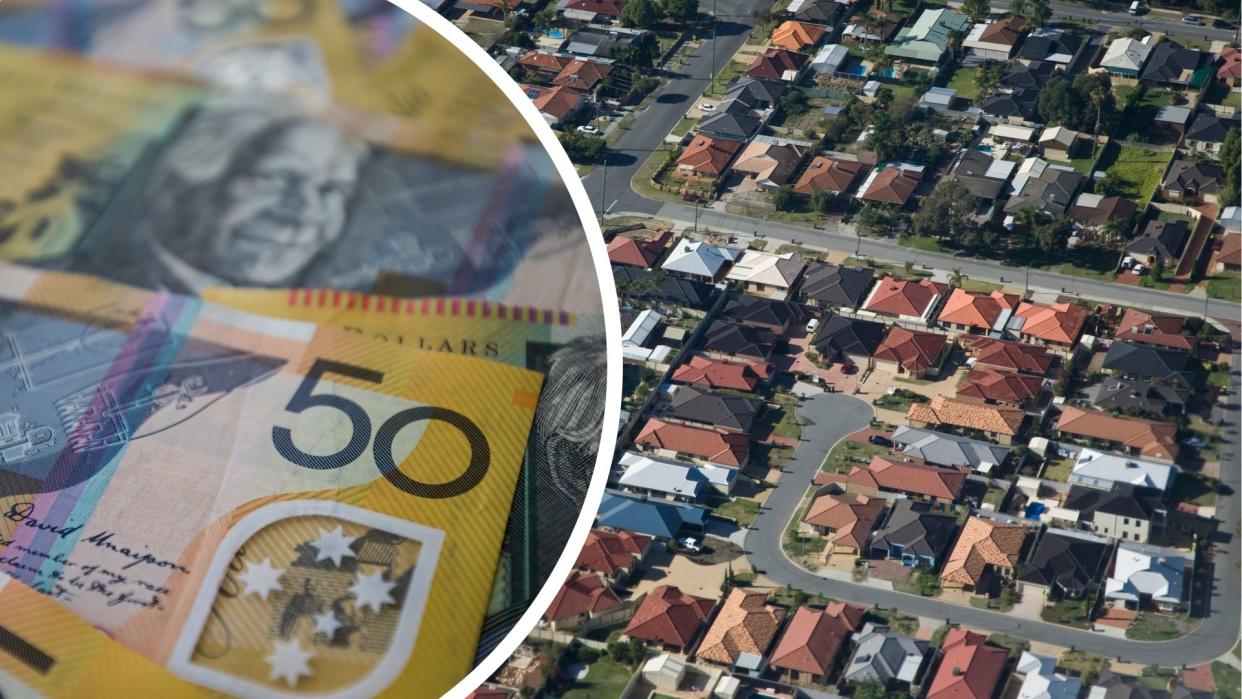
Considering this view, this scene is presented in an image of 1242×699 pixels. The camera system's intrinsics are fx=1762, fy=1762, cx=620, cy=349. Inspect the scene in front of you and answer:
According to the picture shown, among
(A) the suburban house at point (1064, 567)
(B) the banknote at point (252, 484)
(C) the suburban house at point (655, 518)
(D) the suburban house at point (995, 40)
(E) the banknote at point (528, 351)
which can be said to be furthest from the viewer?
(D) the suburban house at point (995, 40)

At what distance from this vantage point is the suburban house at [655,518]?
907cm

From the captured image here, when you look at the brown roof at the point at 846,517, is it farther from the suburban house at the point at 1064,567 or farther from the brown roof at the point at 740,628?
the suburban house at the point at 1064,567

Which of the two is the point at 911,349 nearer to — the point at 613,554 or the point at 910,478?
the point at 910,478

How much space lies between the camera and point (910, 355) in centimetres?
1051

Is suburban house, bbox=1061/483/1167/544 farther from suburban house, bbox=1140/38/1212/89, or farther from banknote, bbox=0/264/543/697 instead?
banknote, bbox=0/264/543/697

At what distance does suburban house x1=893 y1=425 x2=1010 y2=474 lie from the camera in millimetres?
9672

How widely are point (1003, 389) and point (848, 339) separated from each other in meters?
1.00

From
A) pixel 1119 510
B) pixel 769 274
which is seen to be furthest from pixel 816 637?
pixel 769 274

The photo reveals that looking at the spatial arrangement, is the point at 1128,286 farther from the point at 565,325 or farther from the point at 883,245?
the point at 565,325

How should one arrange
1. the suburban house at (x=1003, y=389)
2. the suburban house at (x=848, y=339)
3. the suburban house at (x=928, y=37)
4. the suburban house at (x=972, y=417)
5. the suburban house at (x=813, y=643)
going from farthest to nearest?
the suburban house at (x=928, y=37)
the suburban house at (x=848, y=339)
the suburban house at (x=1003, y=389)
the suburban house at (x=972, y=417)
the suburban house at (x=813, y=643)

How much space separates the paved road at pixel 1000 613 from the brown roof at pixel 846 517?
158 mm

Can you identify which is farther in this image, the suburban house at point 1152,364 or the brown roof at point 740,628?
the suburban house at point 1152,364

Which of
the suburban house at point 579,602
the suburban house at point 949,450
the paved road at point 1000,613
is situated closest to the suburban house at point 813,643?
the paved road at point 1000,613

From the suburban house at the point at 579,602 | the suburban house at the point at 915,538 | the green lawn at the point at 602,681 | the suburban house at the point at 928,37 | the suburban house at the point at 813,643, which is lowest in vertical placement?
the green lawn at the point at 602,681
